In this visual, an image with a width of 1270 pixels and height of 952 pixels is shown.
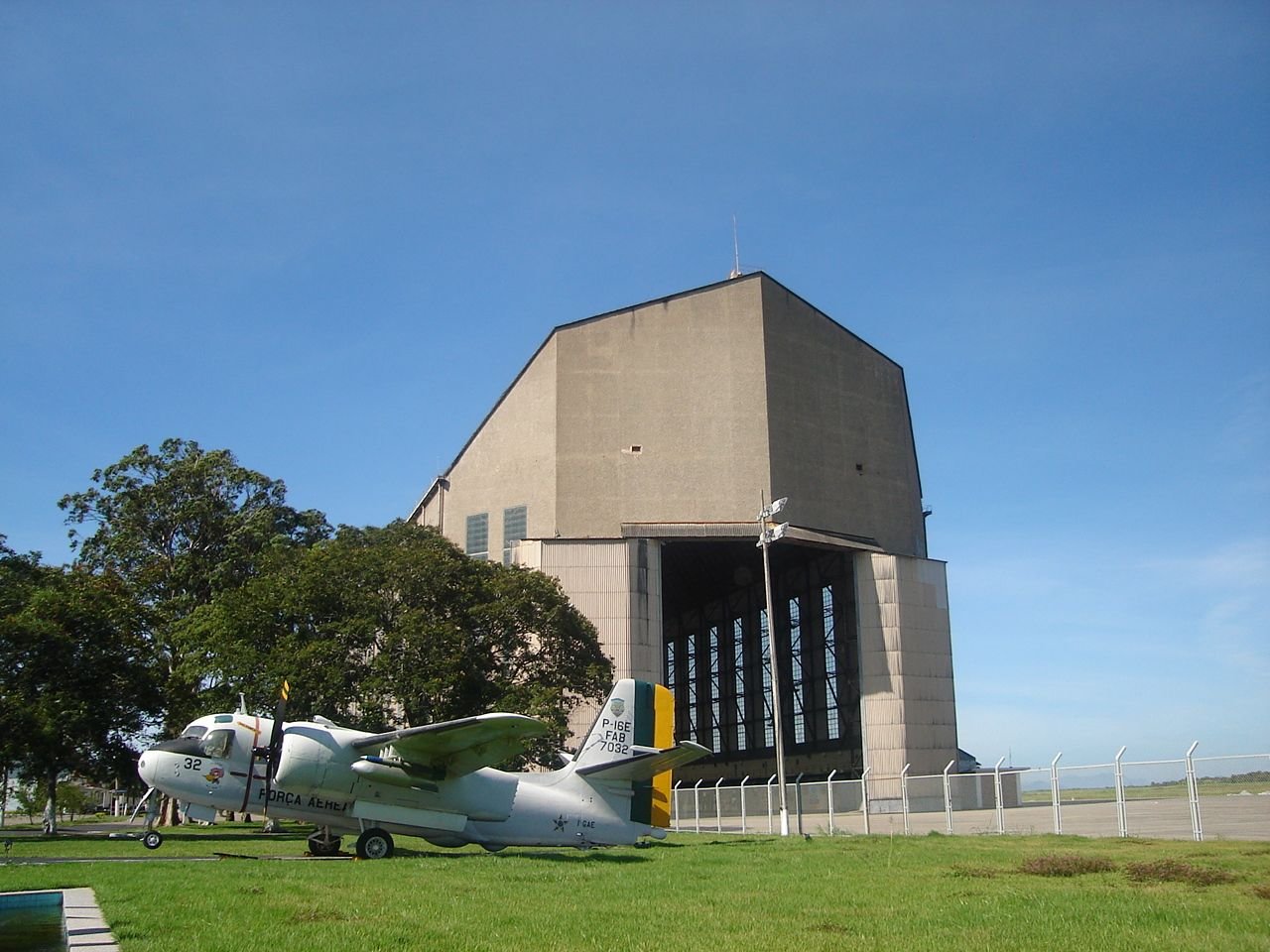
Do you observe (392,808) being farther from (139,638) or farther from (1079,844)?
(139,638)

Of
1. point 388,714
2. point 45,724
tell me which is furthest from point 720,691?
point 45,724

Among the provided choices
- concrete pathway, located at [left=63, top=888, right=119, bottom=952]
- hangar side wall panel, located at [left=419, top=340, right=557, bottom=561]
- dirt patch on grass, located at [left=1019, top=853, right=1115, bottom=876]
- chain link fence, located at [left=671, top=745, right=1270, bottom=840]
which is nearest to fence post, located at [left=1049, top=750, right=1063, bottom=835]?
chain link fence, located at [left=671, top=745, right=1270, bottom=840]

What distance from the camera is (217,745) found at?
76.5 feet

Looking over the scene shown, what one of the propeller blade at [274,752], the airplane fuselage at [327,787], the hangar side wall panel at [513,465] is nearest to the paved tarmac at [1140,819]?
the airplane fuselage at [327,787]

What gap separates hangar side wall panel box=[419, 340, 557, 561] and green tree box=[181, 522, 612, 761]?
1999 centimetres

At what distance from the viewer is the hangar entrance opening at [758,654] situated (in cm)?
6969

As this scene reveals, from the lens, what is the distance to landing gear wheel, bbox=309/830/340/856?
2359 cm

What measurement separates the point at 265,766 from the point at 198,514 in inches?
1520

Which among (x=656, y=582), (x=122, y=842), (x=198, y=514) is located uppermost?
(x=198, y=514)

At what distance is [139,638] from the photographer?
41094 mm

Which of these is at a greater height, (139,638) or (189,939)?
(139,638)

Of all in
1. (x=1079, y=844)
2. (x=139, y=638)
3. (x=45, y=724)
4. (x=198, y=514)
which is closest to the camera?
(x=1079, y=844)

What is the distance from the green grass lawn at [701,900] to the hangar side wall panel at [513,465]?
42934mm

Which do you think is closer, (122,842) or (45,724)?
(122,842)
